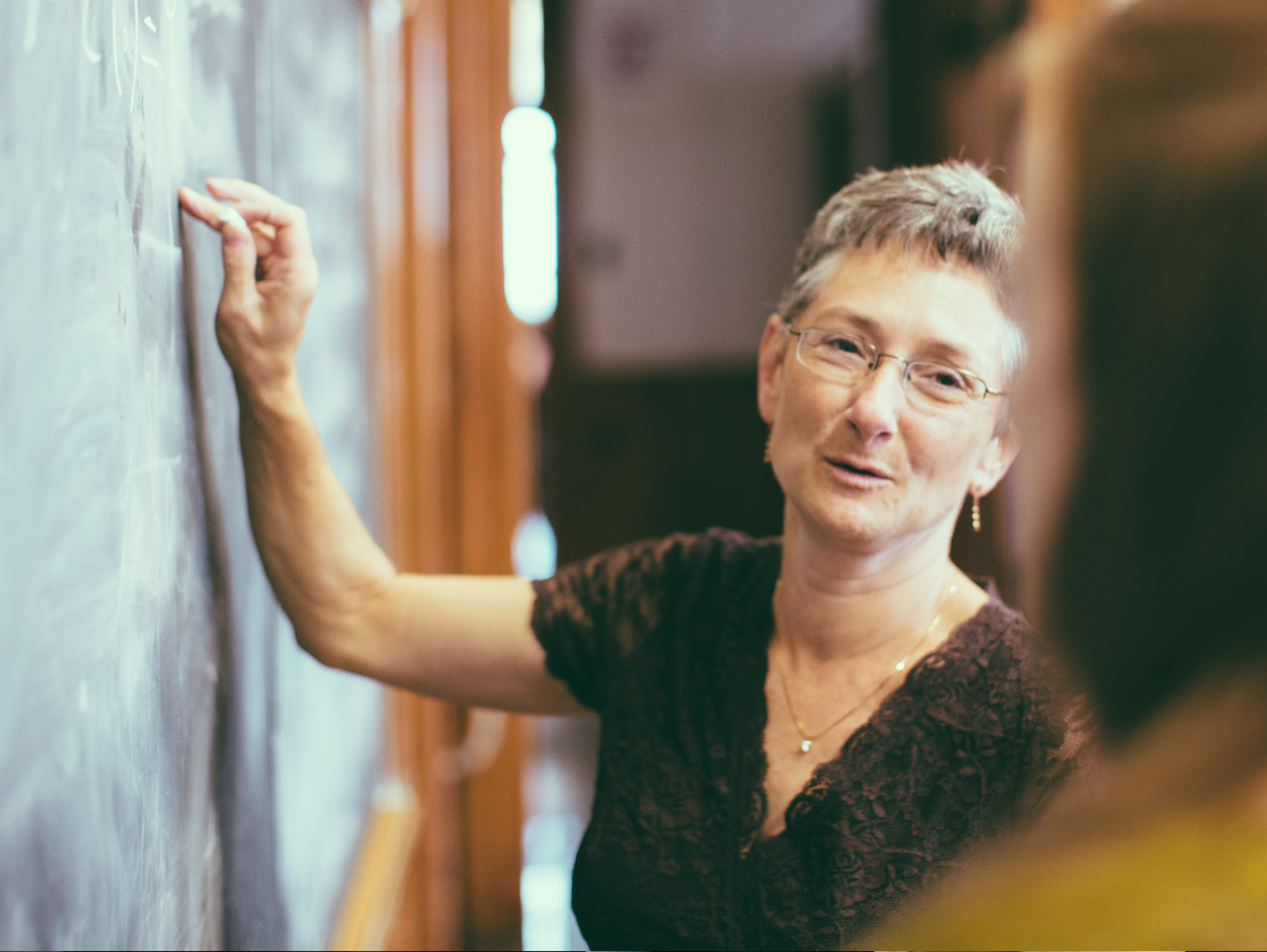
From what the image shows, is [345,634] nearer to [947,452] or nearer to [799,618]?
[799,618]

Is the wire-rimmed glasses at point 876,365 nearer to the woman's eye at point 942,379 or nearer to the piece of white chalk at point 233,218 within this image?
the woman's eye at point 942,379

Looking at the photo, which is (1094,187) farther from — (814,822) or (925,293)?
(814,822)

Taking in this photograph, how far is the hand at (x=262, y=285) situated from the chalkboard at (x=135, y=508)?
0.06ft

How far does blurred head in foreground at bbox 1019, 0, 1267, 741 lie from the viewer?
423 mm

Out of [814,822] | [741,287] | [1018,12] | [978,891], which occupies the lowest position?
[814,822]

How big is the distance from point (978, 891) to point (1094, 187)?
0.29m

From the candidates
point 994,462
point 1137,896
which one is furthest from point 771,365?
point 1137,896

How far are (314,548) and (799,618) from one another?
16.3 inches

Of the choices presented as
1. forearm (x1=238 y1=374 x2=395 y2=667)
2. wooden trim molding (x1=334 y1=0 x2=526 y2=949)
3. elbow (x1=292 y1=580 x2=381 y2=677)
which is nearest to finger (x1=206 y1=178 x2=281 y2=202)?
forearm (x1=238 y1=374 x2=395 y2=667)

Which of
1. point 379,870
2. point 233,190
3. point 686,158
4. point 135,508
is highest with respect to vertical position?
point 686,158

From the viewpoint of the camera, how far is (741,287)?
236 cm

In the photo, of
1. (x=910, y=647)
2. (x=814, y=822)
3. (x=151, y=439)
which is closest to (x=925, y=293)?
(x=910, y=647)

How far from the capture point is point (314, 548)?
3.18ft

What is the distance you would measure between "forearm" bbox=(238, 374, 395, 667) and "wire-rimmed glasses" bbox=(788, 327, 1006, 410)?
1.32 feet
